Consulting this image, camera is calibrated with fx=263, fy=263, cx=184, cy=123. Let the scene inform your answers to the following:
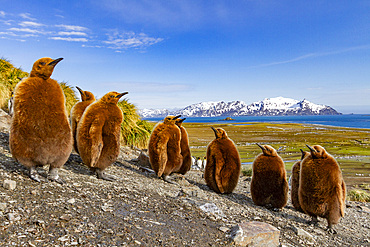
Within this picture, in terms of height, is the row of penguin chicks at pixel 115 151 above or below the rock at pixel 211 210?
above

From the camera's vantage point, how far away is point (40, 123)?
3.74m

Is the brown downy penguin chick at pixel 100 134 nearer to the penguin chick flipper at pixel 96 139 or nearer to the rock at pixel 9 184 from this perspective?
the penguin chick flipper at pixel 96 139

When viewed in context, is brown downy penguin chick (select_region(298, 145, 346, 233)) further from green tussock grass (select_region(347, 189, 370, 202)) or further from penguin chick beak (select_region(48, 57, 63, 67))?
green tussock grass (select_region(347, 189, 370, 202))

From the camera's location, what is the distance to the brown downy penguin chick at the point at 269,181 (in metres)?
5.77

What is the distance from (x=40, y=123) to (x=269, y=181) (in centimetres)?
462

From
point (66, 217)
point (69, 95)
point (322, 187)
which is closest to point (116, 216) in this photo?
point (66, 217)

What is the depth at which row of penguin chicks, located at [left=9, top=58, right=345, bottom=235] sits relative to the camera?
12.3 feet

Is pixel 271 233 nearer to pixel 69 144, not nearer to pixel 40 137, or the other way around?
pixel 69 144

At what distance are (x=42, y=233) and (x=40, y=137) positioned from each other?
152cm

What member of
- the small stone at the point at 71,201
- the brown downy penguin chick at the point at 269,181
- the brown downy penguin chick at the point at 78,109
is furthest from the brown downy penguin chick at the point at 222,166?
the small stone at the point at 71,201

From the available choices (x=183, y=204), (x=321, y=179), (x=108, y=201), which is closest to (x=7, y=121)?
(x=108, y=201)

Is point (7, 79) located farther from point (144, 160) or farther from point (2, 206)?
point (2, 206)

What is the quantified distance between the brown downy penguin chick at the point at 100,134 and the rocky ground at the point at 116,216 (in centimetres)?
37

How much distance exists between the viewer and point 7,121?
25.3ft
